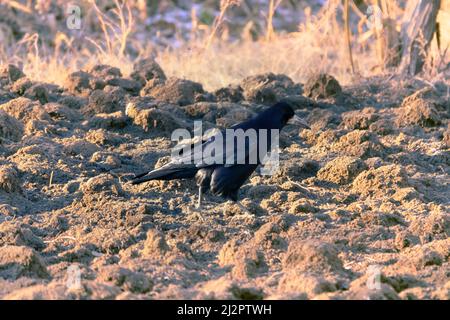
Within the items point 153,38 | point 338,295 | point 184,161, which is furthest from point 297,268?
point 153,38

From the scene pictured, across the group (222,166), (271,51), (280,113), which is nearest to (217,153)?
(222,166)

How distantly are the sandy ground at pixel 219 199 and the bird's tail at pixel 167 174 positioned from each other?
0.53 ft

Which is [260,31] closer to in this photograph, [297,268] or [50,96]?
[50,96]

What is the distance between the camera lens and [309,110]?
26.4 feet

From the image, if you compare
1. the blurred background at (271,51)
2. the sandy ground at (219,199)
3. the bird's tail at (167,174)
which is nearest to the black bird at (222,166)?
the bird's tail at (167,174)

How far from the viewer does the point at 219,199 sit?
656 centimetres

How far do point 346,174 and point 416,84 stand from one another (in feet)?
8.13

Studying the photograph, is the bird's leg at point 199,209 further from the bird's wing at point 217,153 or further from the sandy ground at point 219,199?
the bird's wing at point 217,153

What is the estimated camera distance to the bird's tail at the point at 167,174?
244 inches

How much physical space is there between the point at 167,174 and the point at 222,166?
0.35m
